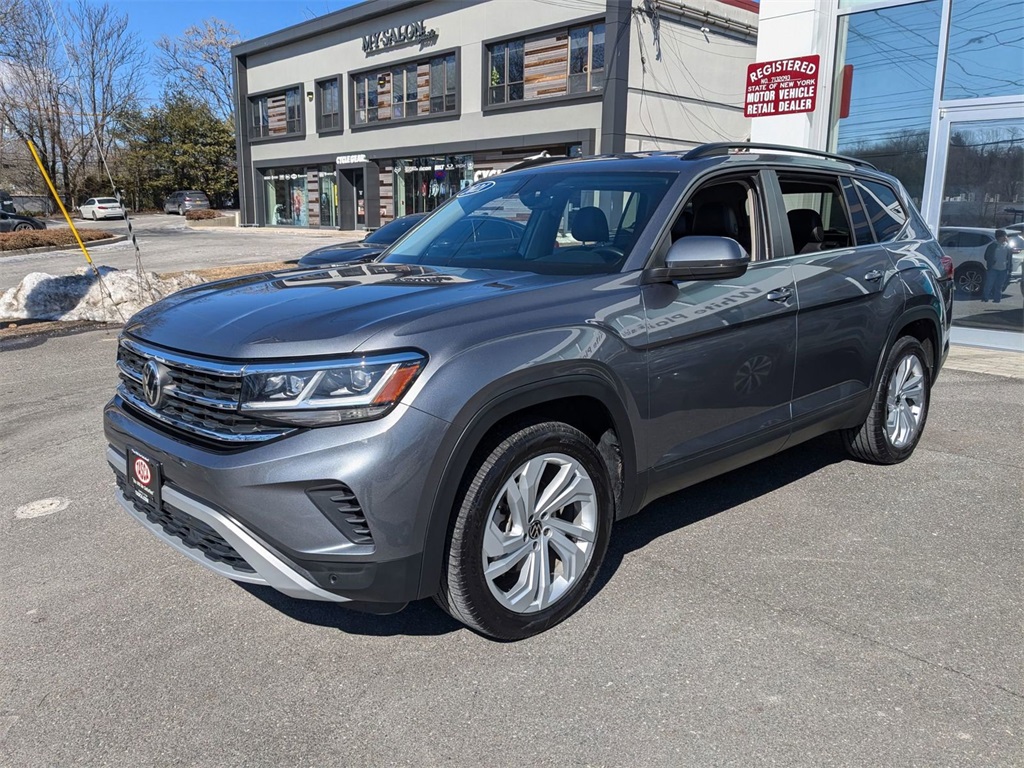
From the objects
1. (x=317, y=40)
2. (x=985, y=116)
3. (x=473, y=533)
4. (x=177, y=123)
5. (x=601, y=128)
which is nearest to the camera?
(x=473, y=533)

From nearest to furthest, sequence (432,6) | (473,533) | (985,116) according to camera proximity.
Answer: (473,533) < (985,116) < (432,6)

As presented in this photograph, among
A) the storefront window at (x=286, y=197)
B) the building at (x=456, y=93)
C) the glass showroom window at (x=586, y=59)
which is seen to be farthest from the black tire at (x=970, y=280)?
the storefront window at (x=286, y=197)

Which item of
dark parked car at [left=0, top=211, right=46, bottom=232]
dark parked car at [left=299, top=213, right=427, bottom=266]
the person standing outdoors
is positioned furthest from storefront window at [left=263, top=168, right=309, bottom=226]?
the person standing outdoors

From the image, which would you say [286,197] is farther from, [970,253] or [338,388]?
[338,388]

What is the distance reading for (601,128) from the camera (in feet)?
81.9

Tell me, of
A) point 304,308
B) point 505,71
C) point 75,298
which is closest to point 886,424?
point 304,308

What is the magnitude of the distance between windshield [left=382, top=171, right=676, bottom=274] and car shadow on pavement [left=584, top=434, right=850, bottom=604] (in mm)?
1401

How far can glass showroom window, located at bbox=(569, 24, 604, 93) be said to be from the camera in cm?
2498

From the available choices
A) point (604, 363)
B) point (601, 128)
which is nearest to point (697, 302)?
point (604, 363)

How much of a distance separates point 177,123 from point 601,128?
136 feet

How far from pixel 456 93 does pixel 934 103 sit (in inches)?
911

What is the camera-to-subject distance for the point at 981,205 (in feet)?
31.0

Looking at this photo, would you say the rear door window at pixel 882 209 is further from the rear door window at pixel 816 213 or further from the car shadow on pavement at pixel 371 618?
the car shadow on pavement at pixel 371 618

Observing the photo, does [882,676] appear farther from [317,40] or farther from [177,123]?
[177,123]
